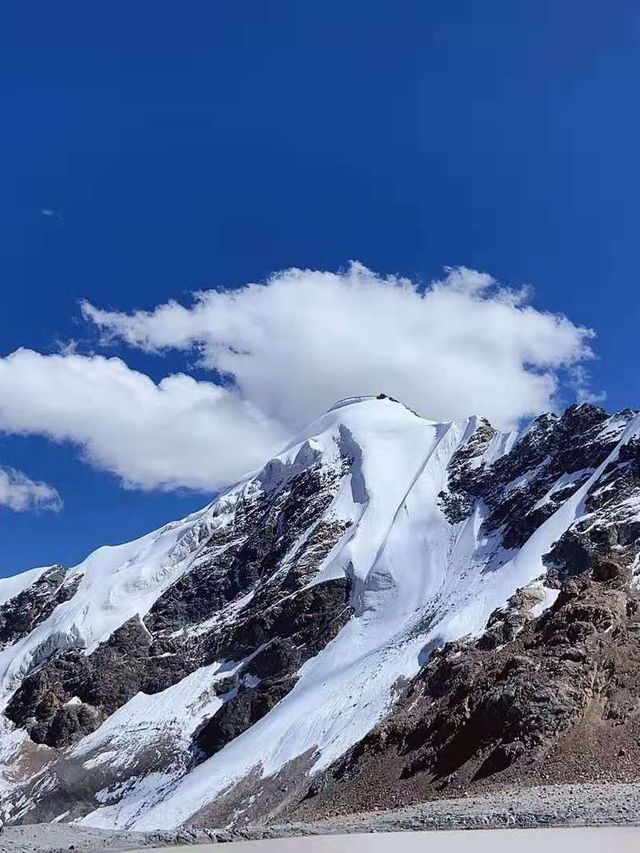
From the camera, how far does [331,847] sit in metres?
22.6

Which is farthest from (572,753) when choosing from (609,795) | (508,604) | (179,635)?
(179,635)

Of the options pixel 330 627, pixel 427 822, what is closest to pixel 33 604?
pixel 330 627

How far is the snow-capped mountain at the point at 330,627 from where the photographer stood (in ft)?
193

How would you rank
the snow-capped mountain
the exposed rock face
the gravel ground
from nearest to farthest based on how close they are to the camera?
the gravel ground, the snow-capped mountain, the exposed rock face

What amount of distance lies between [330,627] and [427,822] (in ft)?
249

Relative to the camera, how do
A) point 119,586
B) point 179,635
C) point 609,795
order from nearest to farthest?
1. point 609,795
2. point 179,635
3. point 119,586

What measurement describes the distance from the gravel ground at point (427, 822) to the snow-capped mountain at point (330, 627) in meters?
8.78

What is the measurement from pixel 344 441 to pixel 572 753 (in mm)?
118400

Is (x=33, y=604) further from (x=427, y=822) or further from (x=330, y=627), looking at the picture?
(x=427, y=822)

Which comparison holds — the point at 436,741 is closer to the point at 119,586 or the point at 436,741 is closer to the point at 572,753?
the point at 572,753

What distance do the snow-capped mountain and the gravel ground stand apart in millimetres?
8782

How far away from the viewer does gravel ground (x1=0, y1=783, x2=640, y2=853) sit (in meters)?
27.1

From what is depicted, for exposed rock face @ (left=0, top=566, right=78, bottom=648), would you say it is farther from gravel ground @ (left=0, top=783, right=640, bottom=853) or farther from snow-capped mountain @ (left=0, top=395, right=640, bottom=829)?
gravel ground @ (left=0, top=783, right=640, bottom=853)

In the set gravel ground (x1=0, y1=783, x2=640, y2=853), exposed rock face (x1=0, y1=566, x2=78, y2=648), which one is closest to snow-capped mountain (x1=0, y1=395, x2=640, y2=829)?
exposed rock face (x1=0, y1=566, x2=78, y2=648)
